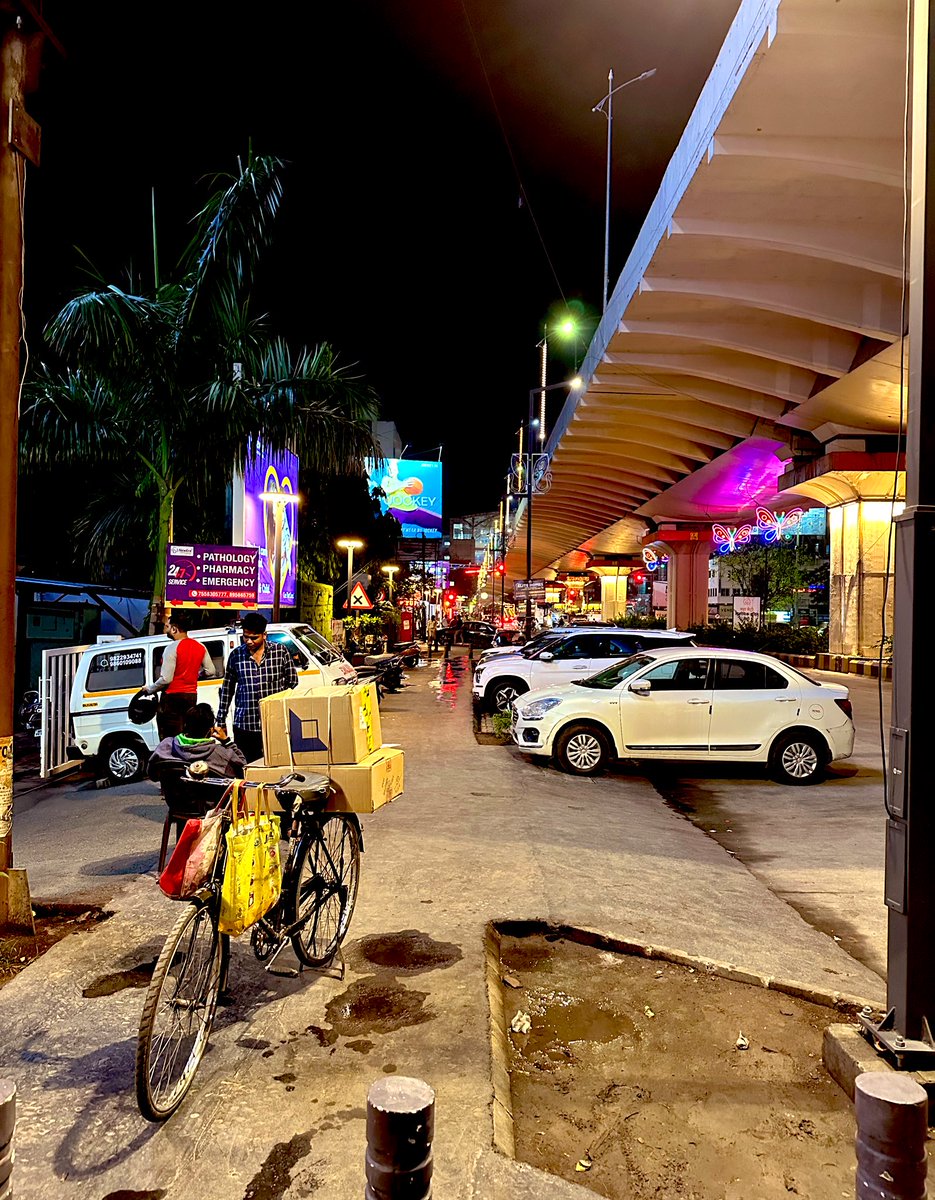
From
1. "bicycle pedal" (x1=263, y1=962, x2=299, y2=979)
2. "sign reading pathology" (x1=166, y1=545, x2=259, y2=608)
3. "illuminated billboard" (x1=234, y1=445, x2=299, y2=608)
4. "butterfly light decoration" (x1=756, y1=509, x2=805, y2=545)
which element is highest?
"butterfly light decoration" (x1=756, y1=509, x2=805, y2=545)

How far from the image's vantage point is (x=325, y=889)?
182 inches

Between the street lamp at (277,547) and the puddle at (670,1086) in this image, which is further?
the street lamp at (277,547)

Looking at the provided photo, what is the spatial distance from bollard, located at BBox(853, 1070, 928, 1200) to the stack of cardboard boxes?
101 inches

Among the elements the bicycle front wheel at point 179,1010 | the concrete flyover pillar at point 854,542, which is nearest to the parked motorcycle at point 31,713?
the bicycle front wheel at point 179,1010

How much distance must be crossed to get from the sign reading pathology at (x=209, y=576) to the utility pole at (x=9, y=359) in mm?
7743

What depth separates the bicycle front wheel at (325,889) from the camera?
4395mm

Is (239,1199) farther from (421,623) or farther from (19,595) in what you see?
(421,623)

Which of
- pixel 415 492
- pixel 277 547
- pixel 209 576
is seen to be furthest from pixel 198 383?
pixel 415 492

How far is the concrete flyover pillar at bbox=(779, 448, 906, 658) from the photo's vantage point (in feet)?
89.7

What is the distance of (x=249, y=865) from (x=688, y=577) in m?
46.1

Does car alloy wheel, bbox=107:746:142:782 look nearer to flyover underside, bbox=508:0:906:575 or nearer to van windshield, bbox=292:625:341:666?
van windshield, bbox=292:625:341:666

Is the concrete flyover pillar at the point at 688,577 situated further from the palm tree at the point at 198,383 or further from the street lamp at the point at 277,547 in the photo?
the palm tree at the point at 198,383

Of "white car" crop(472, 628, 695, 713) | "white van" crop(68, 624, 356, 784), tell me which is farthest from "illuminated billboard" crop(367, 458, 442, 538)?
"white van" crop(68, 624, 356, 784)

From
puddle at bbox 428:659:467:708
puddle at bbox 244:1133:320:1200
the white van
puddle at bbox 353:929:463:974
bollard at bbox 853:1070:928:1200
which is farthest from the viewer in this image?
puddle at bbox 428:659:467:708
